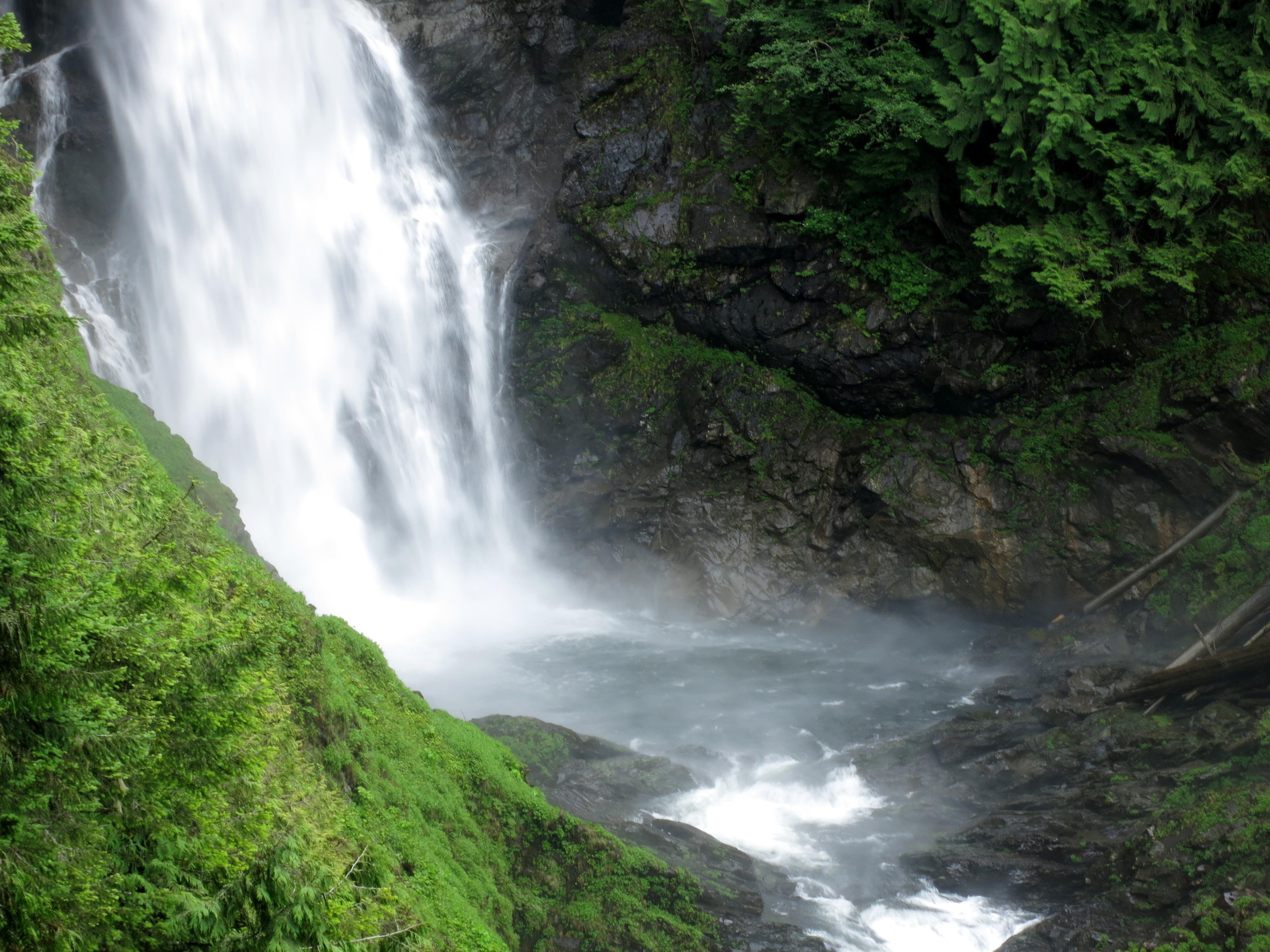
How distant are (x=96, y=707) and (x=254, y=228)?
18235 mm

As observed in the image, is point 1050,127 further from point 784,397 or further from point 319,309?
point 319,309

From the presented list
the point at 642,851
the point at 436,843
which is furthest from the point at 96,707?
the point at 642,851

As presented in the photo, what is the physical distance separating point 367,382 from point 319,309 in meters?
1.96

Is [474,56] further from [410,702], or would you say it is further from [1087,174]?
[410,702]

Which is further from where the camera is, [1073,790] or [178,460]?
[178,460]

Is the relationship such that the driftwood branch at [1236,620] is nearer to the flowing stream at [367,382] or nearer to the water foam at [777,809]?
the flowing stream at [367,382]

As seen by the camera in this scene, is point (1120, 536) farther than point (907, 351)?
No

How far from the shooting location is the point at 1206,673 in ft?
38.5

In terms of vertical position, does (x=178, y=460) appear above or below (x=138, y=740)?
above

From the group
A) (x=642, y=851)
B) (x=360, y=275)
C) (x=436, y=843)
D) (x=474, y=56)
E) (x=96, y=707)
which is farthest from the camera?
(x=474, y=56)

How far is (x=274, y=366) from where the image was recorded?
18.5m

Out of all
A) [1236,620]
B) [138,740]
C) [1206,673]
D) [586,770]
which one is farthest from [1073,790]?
[138,740]

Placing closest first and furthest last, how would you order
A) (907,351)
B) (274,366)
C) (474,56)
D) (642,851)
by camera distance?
(642,851) → (907,351) → (274,366) → (474,56)

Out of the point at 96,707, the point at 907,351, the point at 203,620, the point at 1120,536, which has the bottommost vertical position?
the point at 96,707
